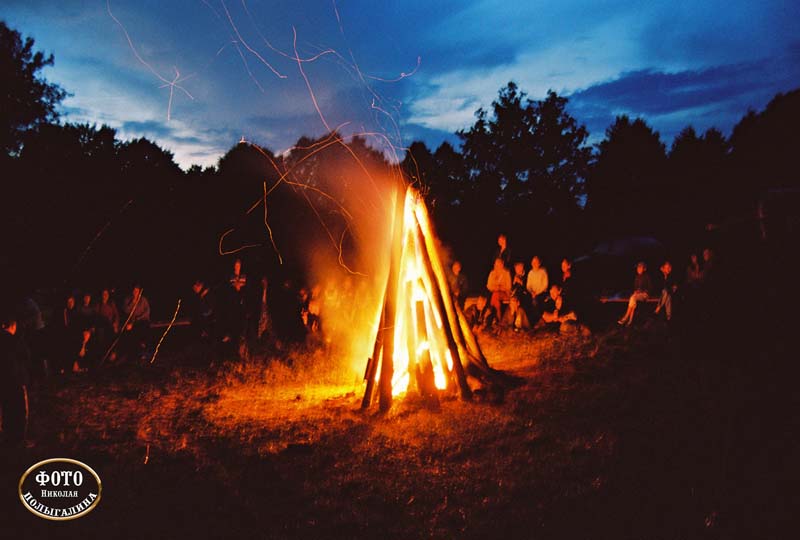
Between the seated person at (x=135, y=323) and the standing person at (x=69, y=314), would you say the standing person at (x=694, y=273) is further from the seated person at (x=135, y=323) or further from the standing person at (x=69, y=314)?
the standing person at (x=69, y=314)

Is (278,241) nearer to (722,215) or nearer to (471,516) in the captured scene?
(471,516)

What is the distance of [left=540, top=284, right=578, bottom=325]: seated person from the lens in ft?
35.5

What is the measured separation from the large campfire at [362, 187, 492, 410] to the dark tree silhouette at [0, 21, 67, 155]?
72.7ft

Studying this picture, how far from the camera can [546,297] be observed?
37.3 ft

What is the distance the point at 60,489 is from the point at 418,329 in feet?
15.0

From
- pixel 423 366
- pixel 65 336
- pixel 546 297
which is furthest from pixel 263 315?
pixel 546 297

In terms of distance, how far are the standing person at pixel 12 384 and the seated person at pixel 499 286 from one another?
872cm

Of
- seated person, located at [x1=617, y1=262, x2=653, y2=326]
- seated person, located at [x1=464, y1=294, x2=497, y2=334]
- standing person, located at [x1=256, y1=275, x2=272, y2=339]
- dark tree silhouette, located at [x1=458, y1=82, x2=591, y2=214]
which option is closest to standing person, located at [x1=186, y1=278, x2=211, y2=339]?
standing person, located at [x1=256, y1=275, x2=272, y2=339]

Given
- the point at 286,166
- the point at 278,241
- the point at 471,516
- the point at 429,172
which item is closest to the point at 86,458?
the point at 471,516

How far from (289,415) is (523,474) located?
3.43 m

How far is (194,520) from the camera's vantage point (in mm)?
4375

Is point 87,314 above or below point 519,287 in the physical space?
above

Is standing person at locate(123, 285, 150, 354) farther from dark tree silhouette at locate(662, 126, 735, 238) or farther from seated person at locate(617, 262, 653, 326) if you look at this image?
dark tree silhouette at locate(662, 126, 735, 238)

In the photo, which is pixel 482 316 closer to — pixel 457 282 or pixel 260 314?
pixel 457 282
